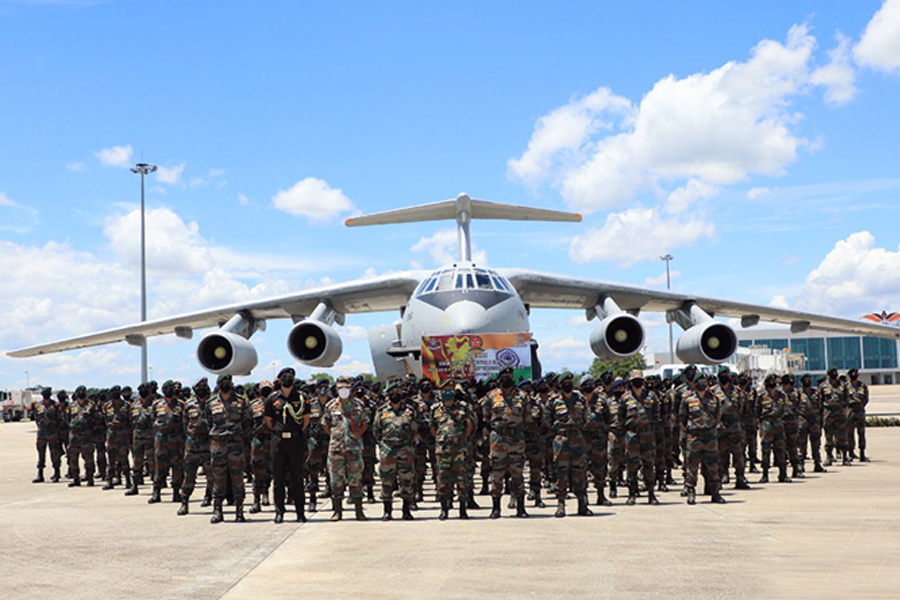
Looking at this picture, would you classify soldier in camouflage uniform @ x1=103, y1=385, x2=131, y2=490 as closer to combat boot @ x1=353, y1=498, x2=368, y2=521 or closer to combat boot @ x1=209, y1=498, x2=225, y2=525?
combat boot @ x1=209, y1=498, x2=225, y2=525

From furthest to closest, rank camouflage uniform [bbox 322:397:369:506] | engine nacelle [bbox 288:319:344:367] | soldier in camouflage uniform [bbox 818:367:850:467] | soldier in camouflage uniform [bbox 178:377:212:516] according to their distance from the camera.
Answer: engine nacelle [bbox 288:319:344:367], soldier in camouflage uniform [bbox 818:367:850:467], soldier in camouflage uniform [bbox 178:377:212:516], camouflage uniform [bbox 322:397:369:506]

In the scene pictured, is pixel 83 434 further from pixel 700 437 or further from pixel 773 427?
pixel 773 427

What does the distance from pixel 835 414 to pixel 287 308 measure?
11.8 meters

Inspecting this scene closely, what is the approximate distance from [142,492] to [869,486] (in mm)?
10166

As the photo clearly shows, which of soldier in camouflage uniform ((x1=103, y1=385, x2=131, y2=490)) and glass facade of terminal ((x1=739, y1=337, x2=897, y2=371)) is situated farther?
glass facade of terminal ((x1=739, y1=337, x2=897, y2=371))

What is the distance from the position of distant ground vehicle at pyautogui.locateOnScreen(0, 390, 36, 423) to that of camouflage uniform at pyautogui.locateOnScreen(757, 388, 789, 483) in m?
49.6

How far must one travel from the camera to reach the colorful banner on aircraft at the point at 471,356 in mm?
15211

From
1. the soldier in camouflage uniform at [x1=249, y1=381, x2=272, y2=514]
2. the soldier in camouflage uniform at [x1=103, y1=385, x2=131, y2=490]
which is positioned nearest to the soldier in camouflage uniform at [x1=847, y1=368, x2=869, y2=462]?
the soldier in camouflage uniform at [x1=249, y1=381, x2=272, y2=514]

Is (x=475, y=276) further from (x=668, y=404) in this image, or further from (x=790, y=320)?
(x=790, y=320)

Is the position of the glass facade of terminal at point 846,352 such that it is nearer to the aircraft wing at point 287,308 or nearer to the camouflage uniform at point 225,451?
the aircraft wing at point 287,308

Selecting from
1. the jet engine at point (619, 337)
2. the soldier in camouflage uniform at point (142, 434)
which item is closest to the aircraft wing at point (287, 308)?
A: the jet engine at point (619, 337)

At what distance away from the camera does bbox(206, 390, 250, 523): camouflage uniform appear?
1034 centimetres

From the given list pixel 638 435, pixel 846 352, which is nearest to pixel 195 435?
pixel 638 435

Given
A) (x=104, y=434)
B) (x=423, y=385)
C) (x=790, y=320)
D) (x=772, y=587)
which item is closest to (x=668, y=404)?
(x=423, y=385)
